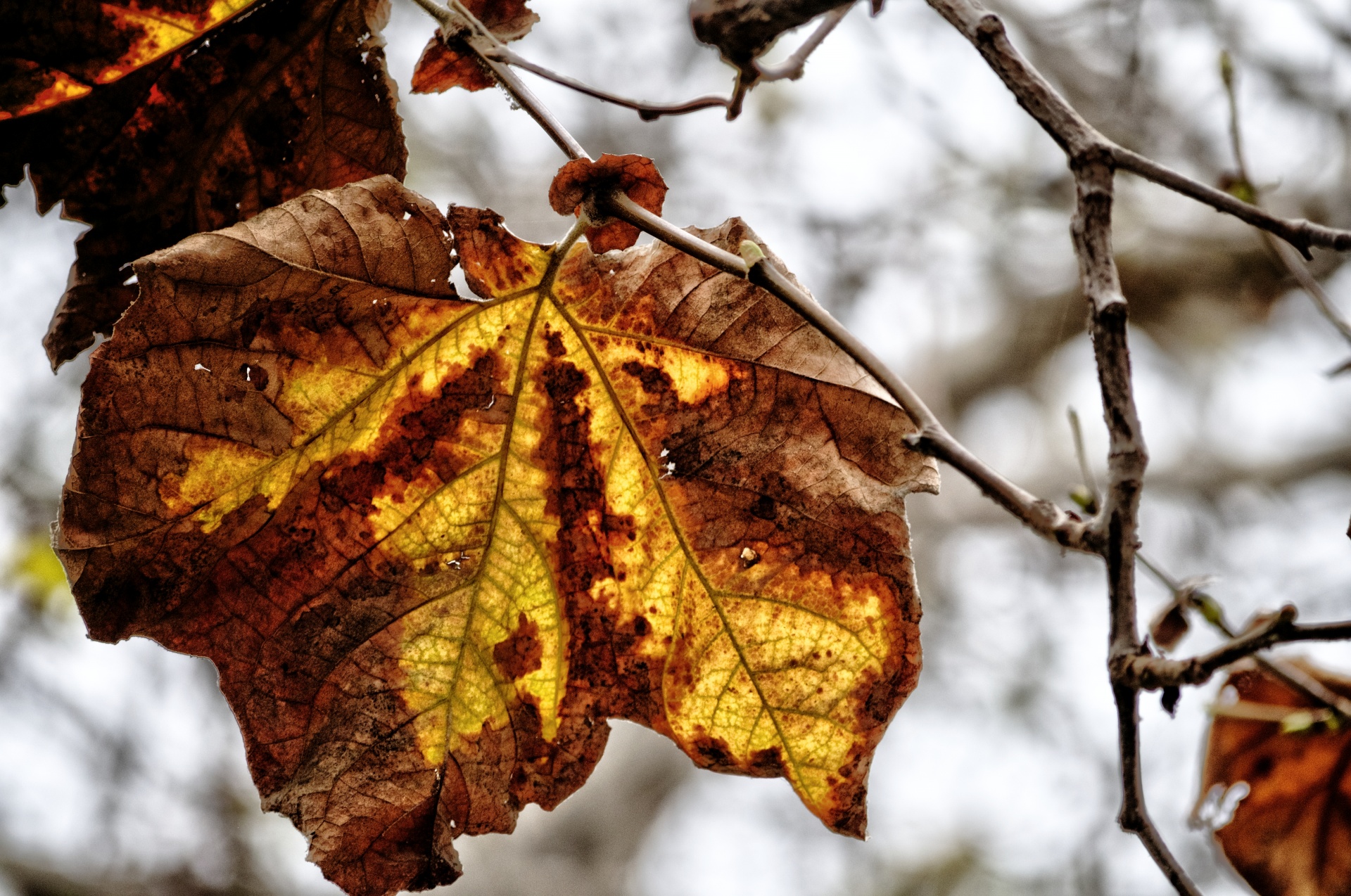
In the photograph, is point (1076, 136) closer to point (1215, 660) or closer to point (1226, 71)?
point (1215, 660)

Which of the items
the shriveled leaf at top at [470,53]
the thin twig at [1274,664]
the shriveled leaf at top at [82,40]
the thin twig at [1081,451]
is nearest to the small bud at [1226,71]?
the thin twig at [1081,451]

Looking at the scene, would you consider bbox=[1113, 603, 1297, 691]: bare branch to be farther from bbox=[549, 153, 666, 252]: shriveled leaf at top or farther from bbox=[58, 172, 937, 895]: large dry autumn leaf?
bbox=[549, 153, 666, 252]: shriveled leaf at top

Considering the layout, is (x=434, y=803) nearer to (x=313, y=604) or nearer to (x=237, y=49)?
(x=313, y=604)

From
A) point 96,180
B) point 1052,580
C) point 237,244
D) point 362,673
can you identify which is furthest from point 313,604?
point 1052,580

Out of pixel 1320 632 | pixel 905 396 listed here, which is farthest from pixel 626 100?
pixel 1320 632

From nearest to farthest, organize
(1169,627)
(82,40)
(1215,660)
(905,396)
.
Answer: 1. (1215,660)
2. (905,396)
3. (82,40)
4. (1169,627)
